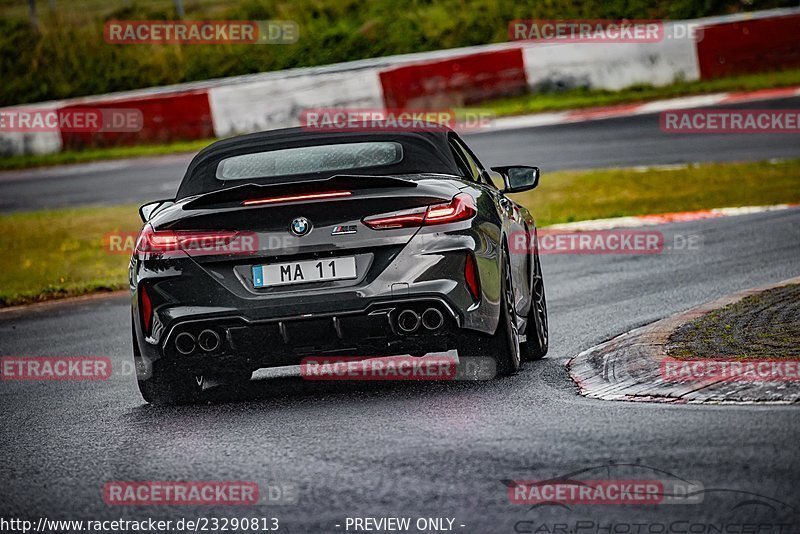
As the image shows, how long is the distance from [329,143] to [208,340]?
4.94ft

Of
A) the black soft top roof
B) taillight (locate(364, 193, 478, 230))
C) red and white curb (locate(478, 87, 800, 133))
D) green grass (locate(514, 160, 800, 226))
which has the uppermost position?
the black soft top roof

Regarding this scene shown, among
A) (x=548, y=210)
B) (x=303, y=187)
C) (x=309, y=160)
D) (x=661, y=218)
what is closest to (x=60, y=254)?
(x=548, y=210)

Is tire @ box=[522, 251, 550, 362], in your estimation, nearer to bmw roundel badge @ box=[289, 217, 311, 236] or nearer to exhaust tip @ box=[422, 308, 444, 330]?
exhaust tip @ box=[422, 308, 444, 330]

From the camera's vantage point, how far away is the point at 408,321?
7512 millimetres

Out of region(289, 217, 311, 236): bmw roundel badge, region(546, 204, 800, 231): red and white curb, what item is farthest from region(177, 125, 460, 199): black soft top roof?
region(546, 204, 800, 231): red and white curb

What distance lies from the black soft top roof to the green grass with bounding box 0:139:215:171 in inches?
773

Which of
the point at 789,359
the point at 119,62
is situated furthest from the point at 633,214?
the point at 119,62

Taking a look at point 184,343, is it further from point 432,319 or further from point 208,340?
point 432,319

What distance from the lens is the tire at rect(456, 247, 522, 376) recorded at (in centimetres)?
778

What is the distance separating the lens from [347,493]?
18.9 feet

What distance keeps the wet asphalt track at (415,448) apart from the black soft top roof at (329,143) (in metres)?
1.15

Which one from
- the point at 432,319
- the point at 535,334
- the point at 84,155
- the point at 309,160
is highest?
the point at 309,160

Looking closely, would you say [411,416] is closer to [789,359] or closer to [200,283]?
[200,283]

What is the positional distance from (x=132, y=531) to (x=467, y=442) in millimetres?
1614
